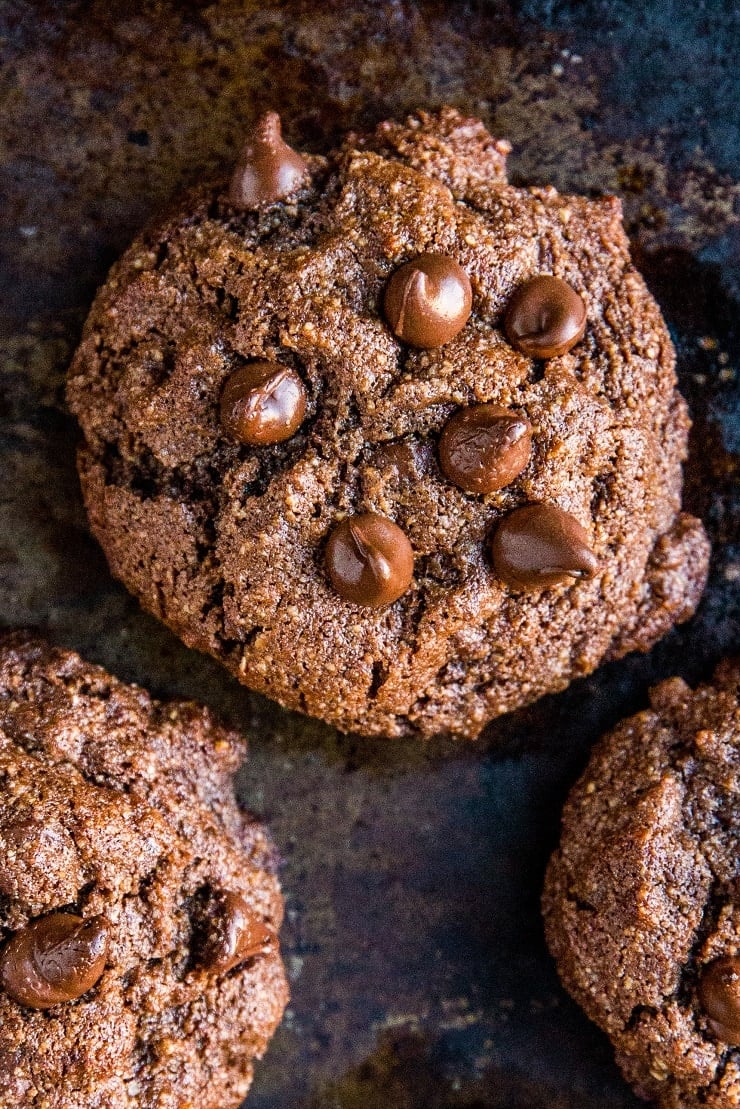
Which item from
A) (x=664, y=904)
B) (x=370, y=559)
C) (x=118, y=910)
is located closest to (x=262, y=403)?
(x=370, y=559)

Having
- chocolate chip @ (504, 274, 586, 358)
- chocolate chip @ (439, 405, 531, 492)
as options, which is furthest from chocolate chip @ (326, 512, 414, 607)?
chocolate chip @ (504, 274, 586, 358)

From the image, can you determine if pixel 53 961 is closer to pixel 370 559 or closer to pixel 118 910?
pixel 118 910

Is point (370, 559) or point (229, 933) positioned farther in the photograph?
point (229, 933)

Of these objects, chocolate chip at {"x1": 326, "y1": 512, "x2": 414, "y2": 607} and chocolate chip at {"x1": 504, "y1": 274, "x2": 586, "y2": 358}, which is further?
chocolate chip at {"x1": 504, "y1": 274, "x2": 586, "y2": 358}

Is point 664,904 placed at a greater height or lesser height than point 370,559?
lesser

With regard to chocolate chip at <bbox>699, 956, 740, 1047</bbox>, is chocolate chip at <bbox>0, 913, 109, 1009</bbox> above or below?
below

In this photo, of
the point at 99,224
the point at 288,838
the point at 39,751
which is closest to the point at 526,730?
the point at 288,838

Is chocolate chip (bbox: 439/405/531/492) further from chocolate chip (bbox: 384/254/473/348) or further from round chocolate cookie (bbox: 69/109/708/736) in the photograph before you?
chocolate chip (bbox: 384/254/473/348)

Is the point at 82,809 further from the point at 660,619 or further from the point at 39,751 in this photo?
the point at 660,619
